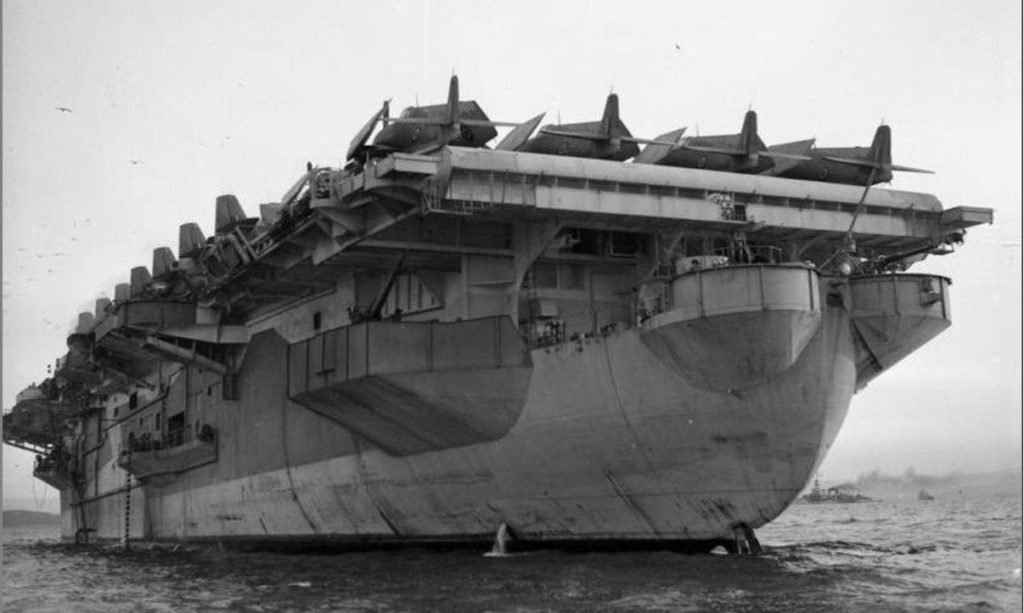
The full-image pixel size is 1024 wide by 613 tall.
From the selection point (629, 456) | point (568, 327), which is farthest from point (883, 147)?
point (629, 456)

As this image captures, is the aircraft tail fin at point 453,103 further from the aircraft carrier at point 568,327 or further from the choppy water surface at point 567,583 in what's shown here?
the choppy water surface at point 567,583

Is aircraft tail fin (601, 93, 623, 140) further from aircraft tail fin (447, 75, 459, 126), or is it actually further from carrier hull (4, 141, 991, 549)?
aircraft tail fin (447, 75, 459, 126)

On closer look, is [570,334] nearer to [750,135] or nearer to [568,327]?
[568,327]

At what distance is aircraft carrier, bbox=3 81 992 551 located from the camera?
15.6m

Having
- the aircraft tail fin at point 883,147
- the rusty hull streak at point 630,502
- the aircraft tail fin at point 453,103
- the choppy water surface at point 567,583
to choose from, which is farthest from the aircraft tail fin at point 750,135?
the choppy water surface at point 567,583

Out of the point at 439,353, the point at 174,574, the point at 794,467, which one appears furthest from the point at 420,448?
the point at 794,467

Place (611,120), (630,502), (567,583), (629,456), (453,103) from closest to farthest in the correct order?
(567,583)
(629,456)
(630,502)
(453,103)
(611,120)

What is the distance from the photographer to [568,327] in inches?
713

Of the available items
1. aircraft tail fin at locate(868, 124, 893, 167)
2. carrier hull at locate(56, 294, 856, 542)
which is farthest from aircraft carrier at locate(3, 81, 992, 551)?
aircraft tail fin at locate(868, 124, 893, 167)

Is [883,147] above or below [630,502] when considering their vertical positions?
above

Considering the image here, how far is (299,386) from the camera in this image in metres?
18.7

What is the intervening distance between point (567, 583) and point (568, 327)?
17.9 ft

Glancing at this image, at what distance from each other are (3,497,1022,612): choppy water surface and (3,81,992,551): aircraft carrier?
3.53ft

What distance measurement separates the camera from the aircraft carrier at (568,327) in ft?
51.2
